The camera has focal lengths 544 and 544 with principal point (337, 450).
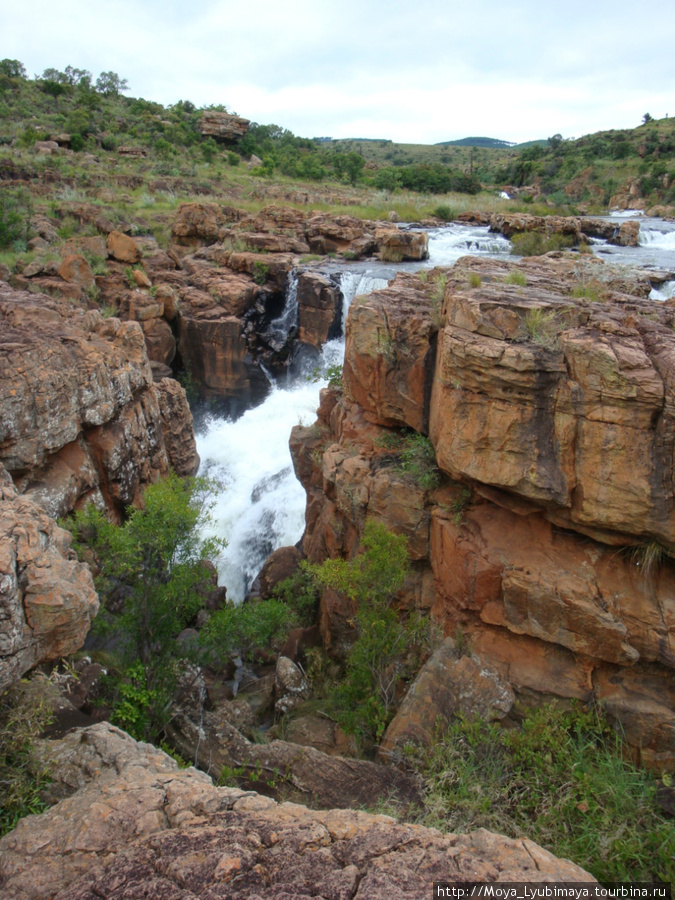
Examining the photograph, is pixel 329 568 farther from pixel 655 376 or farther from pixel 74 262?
pixel 74 262

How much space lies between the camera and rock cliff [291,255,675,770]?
19.0 ft

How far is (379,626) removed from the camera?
6.84 meters

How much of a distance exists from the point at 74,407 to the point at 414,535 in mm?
6396

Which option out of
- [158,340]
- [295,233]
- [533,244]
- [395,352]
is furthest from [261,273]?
[395,352]

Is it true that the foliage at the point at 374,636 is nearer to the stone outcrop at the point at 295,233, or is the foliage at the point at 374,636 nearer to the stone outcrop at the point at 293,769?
the stone outcrop at the point at 293,769

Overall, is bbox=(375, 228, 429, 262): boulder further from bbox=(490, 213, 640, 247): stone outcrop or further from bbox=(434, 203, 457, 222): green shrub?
bbox=(434, 203, 457, 222): green shrub

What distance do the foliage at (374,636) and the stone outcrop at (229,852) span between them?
3.40 metres

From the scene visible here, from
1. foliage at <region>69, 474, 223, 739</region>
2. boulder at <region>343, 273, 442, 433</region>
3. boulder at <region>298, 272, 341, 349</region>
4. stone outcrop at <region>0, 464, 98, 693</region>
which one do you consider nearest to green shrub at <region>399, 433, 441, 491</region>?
boulder at <region>343, 273, 442, 433</region>

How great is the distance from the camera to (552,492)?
6.18 meters

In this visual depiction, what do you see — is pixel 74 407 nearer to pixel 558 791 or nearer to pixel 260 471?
pixel 260 471

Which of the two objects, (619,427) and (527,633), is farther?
(527,633)

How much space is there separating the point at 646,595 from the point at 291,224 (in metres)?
24.2

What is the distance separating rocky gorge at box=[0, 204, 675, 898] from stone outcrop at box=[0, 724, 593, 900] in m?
0.01

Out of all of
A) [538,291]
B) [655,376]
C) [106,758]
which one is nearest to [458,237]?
[538,291]
